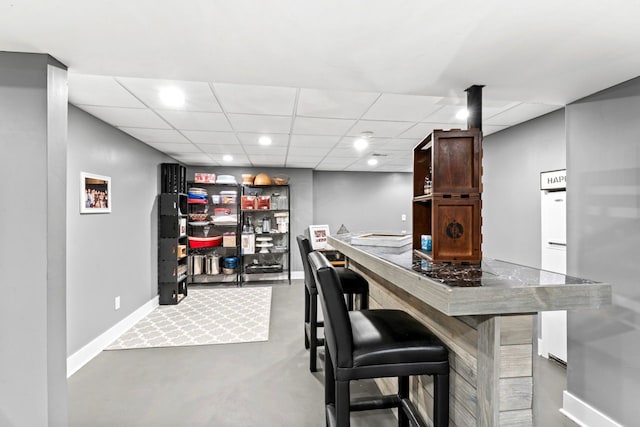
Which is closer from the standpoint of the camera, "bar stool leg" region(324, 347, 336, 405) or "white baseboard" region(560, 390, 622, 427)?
"bar stool leg" region(324, 347, 336, 405)

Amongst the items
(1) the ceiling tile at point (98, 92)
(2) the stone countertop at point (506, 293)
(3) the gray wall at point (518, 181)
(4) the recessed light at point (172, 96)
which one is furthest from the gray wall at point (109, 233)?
(3) the gray wall at point (518, 181)

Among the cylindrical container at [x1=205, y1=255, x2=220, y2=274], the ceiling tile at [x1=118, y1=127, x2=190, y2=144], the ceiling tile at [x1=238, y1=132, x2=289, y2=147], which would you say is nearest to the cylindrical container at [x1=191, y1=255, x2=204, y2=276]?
the cylindrical container at [x1=205, y1=255, x2=220, y2=274]

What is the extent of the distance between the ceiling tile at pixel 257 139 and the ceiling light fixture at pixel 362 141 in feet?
3.04

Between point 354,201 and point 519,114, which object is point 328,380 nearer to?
point 519,114

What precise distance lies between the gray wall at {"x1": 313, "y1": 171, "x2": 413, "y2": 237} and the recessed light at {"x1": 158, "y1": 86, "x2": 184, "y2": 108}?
174 inches

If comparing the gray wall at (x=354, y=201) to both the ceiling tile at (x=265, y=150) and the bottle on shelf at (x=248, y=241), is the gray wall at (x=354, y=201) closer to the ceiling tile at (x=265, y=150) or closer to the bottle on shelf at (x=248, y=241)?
the bottle on shelf at (x=248, y=241)

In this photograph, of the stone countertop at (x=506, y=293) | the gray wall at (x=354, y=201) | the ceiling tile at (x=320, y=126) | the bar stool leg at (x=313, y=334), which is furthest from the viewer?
the gray wall at (x=354, y=201)

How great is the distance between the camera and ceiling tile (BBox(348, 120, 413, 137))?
331cm

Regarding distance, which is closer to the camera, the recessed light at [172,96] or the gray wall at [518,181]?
the recessed light at [172,96]

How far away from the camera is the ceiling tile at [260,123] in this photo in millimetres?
3066

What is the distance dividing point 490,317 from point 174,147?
4472 mm

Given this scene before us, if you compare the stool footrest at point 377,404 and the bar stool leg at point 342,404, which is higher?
the bar stool leg at point 342,404

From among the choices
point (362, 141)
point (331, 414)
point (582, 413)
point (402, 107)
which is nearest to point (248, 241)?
point (362, 141)

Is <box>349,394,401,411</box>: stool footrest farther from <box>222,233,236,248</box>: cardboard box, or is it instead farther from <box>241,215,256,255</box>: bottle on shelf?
<box>222,233,236,248</box>: cardboard box
